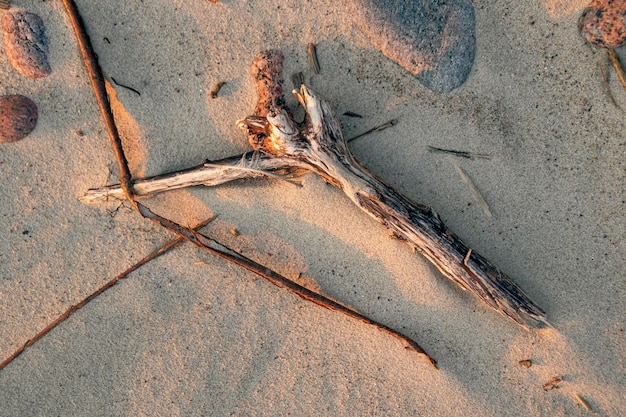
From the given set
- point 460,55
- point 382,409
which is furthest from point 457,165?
point 382,409

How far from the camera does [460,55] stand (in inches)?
102

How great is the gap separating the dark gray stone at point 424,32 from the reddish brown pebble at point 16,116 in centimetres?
210

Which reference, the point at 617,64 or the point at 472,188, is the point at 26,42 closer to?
the point at 472,188

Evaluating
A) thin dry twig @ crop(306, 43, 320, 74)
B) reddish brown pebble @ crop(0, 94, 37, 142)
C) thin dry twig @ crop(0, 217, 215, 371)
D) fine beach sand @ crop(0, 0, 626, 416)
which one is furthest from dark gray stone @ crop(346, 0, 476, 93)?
reddish brown pebble @ crop(0, 94, 37, 142)

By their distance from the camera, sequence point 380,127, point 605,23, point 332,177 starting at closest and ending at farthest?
1. point 332,177
2. point 605,23
3. point 380,127

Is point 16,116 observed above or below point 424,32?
below

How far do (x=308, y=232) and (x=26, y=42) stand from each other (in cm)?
209

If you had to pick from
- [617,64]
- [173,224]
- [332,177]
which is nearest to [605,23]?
[617,64]

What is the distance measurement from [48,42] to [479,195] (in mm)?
2881

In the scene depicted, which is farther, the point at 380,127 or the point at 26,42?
the point at 380,127

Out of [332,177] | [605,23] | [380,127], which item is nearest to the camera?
[332,177]

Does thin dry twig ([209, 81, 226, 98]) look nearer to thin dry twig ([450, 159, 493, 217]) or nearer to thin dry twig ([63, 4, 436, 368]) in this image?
thin dry twig ([63, 4, 436, 368])

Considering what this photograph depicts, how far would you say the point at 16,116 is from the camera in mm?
2592

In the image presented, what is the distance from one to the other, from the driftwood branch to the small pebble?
2.81ft
